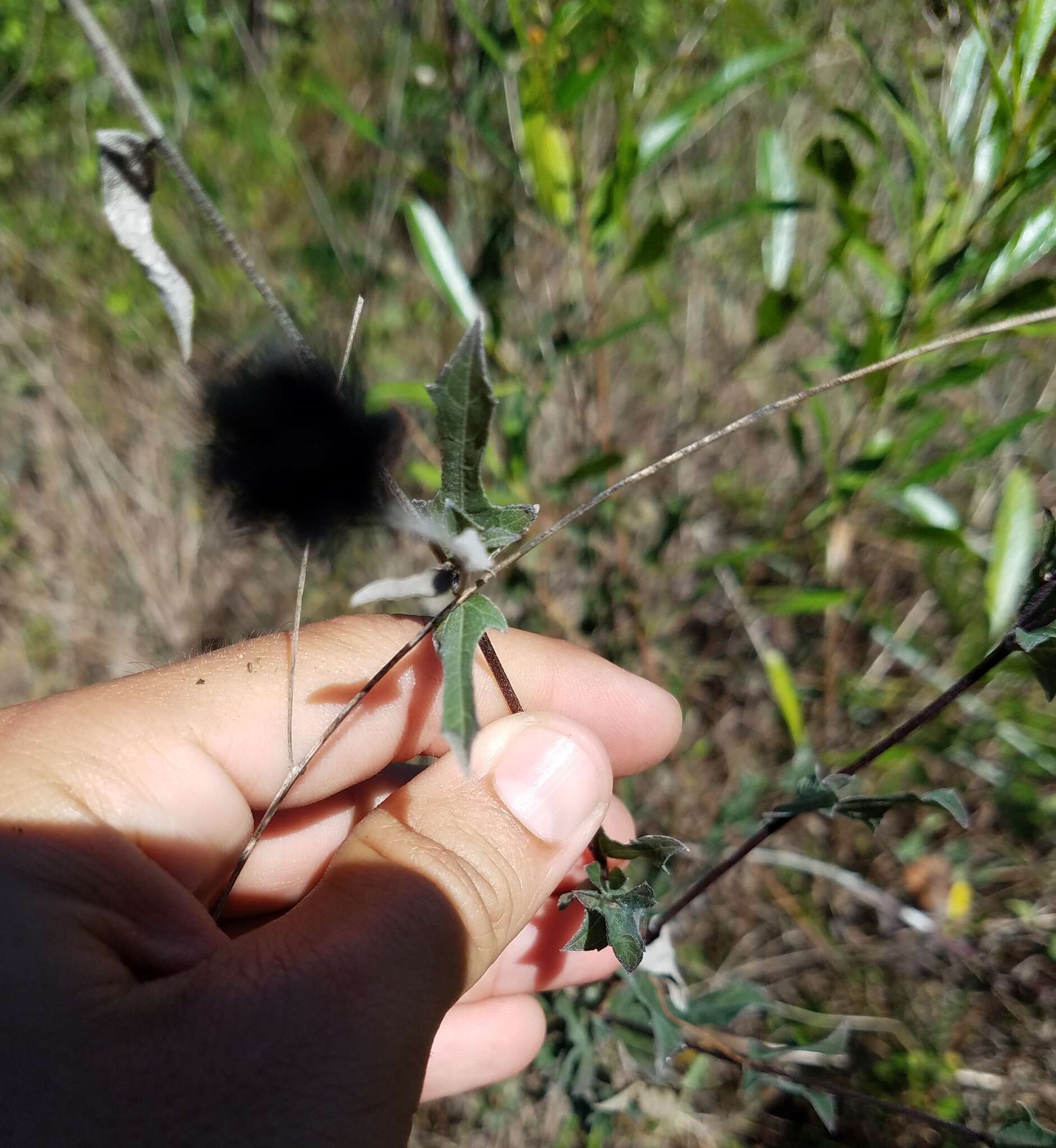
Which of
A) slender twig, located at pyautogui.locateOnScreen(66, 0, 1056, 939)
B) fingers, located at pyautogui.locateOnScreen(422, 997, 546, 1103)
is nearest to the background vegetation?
fingers, located at pyautogui.locateOnScreen(422, 997, 546, 1103)

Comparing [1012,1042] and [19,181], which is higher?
[19,181]

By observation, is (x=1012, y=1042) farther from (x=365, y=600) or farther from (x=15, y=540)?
(x=15, y=540)

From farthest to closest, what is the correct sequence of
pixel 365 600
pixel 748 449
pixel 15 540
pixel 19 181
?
pixel 19 181, pixel 15 540, pixel 748 449, pixel 365 600

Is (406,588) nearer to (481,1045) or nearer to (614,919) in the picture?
(614,919)

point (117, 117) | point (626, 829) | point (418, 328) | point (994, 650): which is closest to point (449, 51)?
point (418, 328)

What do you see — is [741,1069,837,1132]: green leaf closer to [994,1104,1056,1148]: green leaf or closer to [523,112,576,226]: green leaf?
[994,1104,1056,1148]: green leaf

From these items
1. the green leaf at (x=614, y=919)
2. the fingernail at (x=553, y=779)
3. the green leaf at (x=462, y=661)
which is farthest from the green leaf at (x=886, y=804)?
the green leaf at (x=462, y=661)
